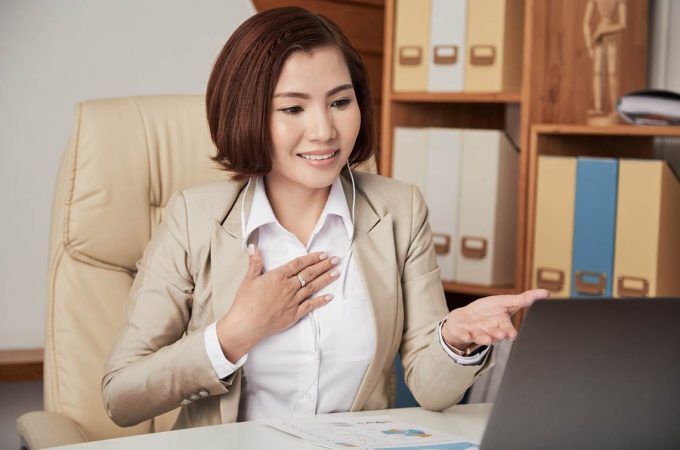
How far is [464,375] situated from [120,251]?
2.21 ft

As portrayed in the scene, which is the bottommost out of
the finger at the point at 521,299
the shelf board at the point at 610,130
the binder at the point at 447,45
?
the finger at the point at 521,299

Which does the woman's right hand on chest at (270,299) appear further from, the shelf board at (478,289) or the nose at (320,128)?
the shelf board at (478,289)

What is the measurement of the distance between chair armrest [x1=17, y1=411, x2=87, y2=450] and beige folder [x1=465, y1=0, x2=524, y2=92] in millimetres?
1397

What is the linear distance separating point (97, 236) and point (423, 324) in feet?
1.92

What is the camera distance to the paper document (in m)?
1.14

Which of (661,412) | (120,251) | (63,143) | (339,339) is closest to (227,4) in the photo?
(63,143)

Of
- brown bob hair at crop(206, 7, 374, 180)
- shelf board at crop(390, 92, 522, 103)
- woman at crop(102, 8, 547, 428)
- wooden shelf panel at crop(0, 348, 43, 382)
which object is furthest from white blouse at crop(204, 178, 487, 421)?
shelf board at crop(390, 92, 522, 103)

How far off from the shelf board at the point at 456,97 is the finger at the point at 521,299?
4.36 feet

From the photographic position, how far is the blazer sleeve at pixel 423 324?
1.41 m

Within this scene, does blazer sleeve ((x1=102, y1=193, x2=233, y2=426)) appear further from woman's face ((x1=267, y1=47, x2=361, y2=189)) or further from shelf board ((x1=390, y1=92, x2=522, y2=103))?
shelf board ((x1=390, y1=92, x2=522, y2=103))

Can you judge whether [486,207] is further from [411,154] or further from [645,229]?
[645,229]

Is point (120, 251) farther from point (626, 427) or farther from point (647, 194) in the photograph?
point (647, 194)

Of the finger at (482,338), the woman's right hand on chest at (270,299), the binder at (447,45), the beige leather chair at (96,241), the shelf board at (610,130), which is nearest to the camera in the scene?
the finger at (482,338)

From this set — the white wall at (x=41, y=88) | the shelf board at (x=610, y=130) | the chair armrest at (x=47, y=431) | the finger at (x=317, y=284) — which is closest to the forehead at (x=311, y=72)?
the finger at (x=317, y=284)
